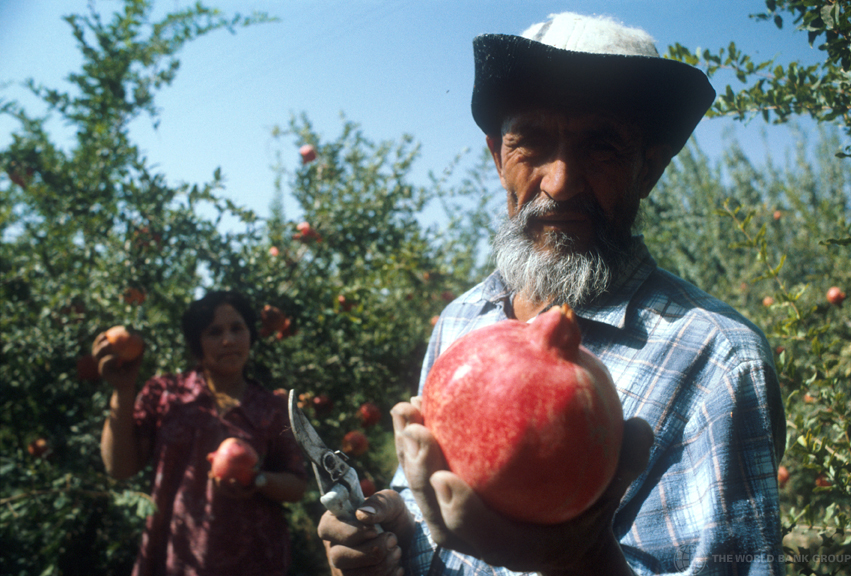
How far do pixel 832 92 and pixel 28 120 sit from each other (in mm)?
4354

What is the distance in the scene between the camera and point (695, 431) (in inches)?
40.0

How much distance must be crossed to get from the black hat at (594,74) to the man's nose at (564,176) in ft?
0.38

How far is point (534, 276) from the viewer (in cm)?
134

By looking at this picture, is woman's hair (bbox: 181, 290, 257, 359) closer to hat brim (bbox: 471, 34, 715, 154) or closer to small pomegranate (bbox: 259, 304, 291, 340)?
small pomegranate (bbox: 259, 304, 291, 340)

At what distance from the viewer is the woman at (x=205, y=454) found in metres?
2.19

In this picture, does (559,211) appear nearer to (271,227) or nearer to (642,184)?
(642,184)

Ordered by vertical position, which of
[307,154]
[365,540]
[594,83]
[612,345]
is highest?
[307,154]

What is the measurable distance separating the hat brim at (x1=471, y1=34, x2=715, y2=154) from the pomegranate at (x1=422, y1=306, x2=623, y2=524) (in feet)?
2.17

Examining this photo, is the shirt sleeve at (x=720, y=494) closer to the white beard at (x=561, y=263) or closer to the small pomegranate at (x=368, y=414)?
the white beard at (x=561, y=263)

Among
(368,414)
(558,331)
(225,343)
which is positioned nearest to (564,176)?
(558,331)

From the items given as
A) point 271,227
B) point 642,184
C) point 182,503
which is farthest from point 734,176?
point 182,503

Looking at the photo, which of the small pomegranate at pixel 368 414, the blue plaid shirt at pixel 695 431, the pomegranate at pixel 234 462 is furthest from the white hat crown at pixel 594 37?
the small pomegranate at pixel 368 414

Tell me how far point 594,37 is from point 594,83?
11cm

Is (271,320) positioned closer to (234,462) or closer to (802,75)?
(234,462)
